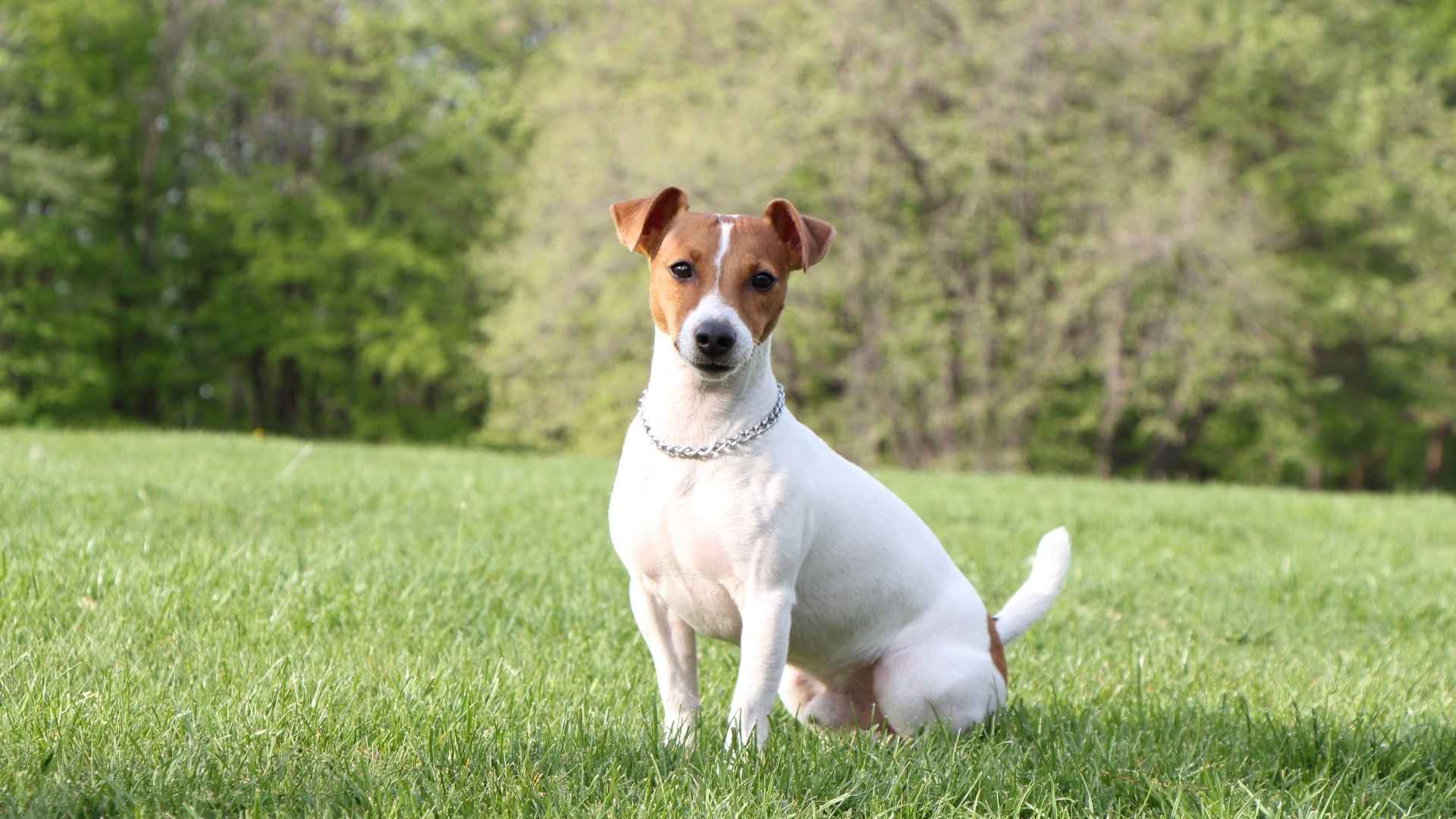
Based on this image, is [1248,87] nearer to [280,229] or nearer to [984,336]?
[984,336]

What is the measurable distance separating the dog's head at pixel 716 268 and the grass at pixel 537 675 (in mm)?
1004

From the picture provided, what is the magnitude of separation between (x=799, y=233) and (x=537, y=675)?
1.64 metres

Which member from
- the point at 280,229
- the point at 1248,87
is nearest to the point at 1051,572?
the point at 1248,87

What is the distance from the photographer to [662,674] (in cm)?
A: 351

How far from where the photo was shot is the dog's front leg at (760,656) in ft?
10.4

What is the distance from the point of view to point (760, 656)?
3186 millimetres

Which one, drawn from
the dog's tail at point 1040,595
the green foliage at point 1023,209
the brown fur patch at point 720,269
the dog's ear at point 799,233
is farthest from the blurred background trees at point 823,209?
the brown fur patch at point 720,269

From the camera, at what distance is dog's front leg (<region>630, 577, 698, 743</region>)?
3.45 meters

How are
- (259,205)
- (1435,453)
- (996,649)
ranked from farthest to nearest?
(1435,453) → (259,205) → (996,649)

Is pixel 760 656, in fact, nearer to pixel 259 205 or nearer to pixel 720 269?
pixel 720 269

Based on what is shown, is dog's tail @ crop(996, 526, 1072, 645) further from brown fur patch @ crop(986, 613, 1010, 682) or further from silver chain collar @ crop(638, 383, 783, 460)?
silver chain collar @ crop(638, 383, 783, 460)

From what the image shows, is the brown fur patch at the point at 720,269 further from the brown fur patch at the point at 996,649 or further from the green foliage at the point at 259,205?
the green foliage at the point at 259,205

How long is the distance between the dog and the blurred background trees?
17.8m

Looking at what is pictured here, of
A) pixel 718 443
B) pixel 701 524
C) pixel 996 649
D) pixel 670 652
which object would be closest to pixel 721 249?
pixel 718 443
